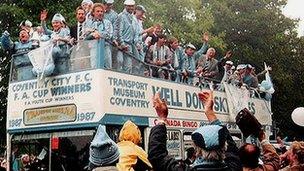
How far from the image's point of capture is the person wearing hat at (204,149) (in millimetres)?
3164

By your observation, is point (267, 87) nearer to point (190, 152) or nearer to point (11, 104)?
point (190, 152)

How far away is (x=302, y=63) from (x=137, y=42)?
22.7 meters

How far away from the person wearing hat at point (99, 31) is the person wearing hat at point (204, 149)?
4.99m

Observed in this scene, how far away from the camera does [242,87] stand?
13281mm

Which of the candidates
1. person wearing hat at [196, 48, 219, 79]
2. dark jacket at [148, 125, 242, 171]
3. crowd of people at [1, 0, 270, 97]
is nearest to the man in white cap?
crowd of people at [1, 0, 270, 97]

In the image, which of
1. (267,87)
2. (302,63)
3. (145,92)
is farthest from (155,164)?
(302,63)

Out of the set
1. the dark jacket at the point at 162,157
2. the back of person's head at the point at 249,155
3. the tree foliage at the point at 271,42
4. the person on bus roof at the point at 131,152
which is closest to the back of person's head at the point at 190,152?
the person on bus roof at the point at 131,152

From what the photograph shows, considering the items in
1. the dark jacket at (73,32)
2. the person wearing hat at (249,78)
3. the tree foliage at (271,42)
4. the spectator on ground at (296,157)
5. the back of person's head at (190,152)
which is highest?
the tree foliage at (271,42)

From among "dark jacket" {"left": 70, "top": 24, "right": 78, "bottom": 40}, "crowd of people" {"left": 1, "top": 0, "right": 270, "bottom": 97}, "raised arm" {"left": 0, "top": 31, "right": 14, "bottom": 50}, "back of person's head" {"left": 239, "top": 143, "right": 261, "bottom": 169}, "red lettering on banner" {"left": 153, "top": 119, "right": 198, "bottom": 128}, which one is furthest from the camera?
"dark jacket" {"left": 70, "top": 24, "right": 78, "bottom": 40}

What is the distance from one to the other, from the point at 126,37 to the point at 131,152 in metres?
5.37

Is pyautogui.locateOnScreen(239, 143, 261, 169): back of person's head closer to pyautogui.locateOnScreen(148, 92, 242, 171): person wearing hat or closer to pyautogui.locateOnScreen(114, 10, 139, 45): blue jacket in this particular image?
pyautogui.locateOnScreen(148, 92, 242, 171): person wearing hat

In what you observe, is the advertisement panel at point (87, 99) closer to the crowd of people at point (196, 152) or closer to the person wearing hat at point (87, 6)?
the person wearing hat at point (87, 6)

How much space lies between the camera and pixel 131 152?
4.49 metres

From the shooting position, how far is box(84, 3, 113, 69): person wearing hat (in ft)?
28.1
